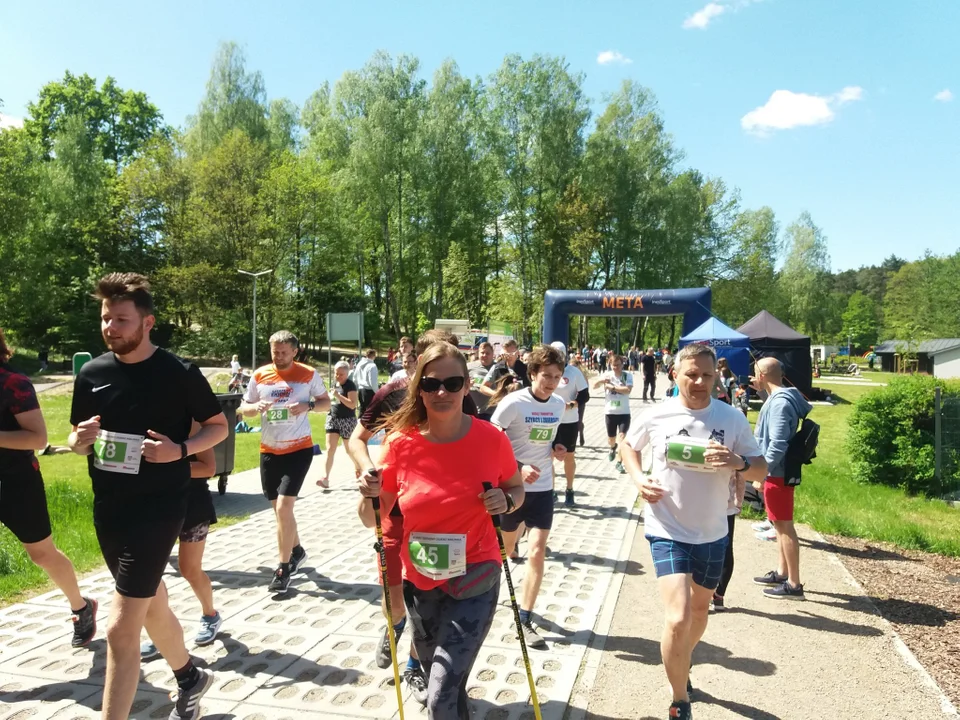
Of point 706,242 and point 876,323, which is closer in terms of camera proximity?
point 706,242

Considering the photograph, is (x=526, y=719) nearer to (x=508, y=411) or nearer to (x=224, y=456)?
(x=508, y=411)

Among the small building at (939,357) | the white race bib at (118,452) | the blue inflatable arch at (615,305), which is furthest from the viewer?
the small building at (939,357)

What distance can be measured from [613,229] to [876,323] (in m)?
75.5

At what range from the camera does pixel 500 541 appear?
2.77 metres

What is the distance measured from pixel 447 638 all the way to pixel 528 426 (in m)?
2.45

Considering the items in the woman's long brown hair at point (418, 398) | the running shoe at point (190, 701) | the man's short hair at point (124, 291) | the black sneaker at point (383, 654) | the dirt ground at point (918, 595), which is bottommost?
the dirt ground at point (918, 595)

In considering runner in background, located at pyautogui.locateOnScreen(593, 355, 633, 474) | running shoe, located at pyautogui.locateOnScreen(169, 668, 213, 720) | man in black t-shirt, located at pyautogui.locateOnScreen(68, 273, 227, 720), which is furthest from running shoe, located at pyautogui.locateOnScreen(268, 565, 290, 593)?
runner in background, located at pyautogui.locateOnScreen(593, 355, 633, 474)

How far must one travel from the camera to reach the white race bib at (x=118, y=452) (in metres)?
2.84

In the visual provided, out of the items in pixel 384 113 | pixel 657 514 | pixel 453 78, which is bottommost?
pixel 657 514

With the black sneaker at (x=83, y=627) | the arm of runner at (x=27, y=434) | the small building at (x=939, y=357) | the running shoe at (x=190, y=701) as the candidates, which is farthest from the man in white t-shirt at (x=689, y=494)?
the small building at (x=939, y=357)

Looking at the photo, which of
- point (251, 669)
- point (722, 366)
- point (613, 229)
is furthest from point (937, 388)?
point (613, 229)

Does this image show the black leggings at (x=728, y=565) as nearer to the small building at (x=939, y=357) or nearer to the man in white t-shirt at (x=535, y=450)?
the man in white t-shirt at (x=535, y=450)

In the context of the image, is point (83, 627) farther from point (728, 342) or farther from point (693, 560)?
point (728, 342)

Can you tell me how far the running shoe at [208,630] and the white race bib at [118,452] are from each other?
6.04 feet
